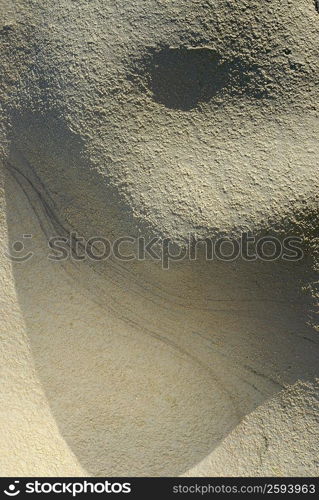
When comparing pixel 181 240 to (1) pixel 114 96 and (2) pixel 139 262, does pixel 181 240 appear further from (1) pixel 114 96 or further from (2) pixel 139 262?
(1) pixel 114 96

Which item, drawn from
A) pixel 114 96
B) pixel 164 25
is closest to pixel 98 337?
pixel 114 96

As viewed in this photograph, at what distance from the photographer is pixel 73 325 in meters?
1.08

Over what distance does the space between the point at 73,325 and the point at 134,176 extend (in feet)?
1.16
